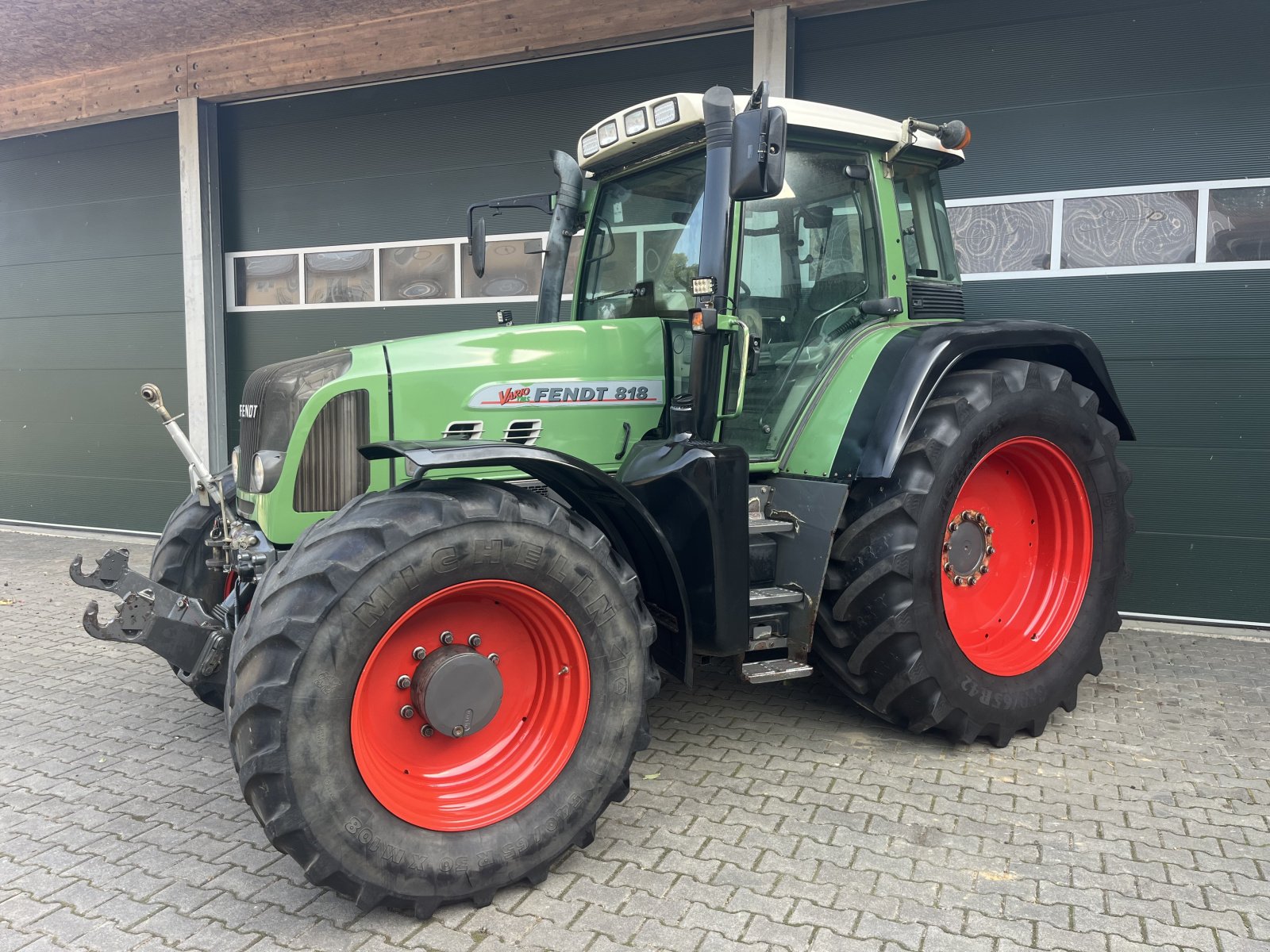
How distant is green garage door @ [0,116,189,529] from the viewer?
26.9 feet

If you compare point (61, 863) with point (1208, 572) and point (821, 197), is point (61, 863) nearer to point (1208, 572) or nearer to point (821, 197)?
point (821, 197)

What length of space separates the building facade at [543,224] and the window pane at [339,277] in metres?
0.02

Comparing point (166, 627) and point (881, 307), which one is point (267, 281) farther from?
point (881, 307)

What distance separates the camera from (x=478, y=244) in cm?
425

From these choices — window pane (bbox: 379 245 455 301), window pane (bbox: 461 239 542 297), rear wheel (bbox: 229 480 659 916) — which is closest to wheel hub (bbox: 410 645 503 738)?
rear wheel (bbox: 229 480 659 916)

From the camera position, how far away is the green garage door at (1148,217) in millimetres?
5121

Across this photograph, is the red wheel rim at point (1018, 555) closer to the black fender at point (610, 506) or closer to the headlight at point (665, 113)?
the black fender at point (610, 506)

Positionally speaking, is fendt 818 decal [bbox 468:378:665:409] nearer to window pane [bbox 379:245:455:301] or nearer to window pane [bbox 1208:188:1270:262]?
window pane [bbox 1208:188:1270:262]

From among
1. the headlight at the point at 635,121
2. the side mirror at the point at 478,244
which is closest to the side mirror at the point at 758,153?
the headlight at the point at 635,121

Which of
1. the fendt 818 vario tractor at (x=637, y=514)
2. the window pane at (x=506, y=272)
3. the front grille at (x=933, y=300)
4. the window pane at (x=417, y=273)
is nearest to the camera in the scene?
the fendt 818 vario tractor at (x=637, y=514)

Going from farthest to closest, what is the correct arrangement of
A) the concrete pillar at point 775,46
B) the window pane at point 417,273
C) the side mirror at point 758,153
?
the window pane at point 417,273 → the concrete pillar at point 775,46 → the side mirror at point 758,153

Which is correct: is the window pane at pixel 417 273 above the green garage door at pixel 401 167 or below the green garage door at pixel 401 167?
below

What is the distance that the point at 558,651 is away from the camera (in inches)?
112

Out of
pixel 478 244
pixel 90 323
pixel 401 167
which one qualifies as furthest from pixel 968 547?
pixel 90 323
